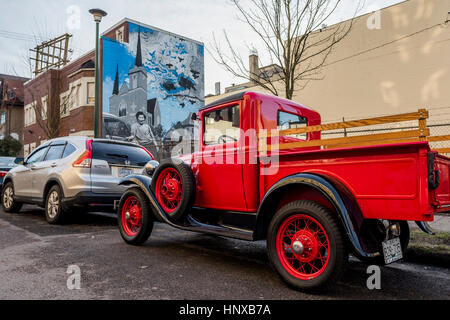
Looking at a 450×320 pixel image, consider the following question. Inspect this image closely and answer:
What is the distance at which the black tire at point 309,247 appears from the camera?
2883mm

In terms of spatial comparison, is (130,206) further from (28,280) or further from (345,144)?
(345,144)

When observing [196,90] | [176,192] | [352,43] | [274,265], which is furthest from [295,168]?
[196,90]

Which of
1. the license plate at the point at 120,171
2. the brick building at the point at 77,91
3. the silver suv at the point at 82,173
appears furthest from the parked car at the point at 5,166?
the brick building at the point at 77,91

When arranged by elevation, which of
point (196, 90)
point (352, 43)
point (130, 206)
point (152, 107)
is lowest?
point (130, 206)

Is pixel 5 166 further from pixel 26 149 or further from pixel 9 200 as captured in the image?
pixel 26 149

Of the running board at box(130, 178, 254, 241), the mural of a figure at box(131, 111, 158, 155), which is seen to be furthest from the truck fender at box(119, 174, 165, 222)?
the mural of a figure at box(131, 111, 158, 155)

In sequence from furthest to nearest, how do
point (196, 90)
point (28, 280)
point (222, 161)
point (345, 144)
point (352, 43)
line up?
point (196, 90) < point (352, 43) < point (222, 161) < point (28, 280) < point (345, 144)

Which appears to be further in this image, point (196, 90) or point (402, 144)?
point (196, 90)

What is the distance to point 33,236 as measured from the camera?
18.4ft

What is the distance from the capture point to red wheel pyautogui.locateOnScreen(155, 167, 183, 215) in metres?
4.47

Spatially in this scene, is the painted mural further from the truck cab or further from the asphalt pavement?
the truck cab

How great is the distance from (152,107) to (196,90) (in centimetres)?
425

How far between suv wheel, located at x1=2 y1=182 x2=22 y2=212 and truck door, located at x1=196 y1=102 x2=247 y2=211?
20.8ft

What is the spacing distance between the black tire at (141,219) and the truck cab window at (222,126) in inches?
50.1
